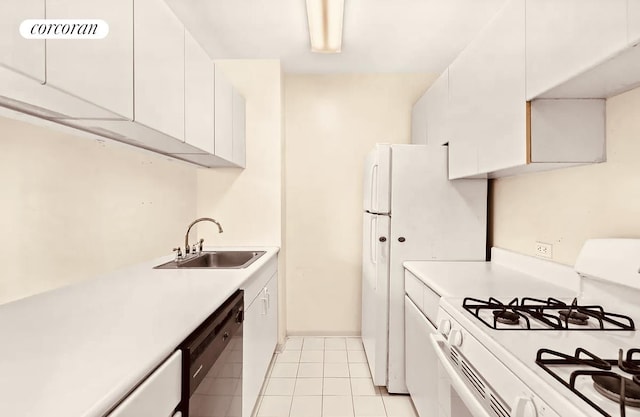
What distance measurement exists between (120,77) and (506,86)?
1647 mm

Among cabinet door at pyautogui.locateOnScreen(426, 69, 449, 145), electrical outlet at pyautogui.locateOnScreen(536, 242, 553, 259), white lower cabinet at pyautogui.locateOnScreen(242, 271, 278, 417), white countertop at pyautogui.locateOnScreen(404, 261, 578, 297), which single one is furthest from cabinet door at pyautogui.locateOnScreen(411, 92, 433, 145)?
white lower cabinet at pyautogui.locateOnScreen(242, 271, 278, 417)

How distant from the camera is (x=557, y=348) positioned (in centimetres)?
101

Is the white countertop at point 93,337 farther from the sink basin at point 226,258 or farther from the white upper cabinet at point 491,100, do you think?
the white upper cabinet at point 491,100

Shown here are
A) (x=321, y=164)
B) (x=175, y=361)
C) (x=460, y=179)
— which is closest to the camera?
(x=175, y=361)

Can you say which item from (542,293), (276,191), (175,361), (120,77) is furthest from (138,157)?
(542,293)

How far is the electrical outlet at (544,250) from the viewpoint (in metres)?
1.89

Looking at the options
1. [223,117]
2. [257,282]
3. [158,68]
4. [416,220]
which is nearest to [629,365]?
[416,220]

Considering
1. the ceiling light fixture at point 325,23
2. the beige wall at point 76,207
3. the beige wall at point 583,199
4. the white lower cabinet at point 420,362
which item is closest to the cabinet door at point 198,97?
the beige wall at point 76,207

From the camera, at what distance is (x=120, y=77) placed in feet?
4.18

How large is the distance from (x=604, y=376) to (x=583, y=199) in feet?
3.69

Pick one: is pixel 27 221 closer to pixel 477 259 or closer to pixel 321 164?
pixel 321 164

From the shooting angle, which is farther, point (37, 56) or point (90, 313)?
point (90, 313)

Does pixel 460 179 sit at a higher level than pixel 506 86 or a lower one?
lower

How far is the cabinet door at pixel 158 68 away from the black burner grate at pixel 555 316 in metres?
1.49
